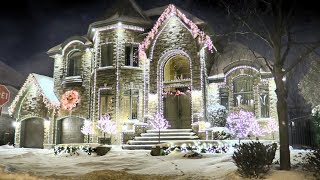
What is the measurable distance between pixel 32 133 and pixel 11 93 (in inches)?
470

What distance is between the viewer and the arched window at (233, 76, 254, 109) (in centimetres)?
2283

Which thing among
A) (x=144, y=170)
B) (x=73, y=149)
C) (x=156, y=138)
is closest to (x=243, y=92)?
(x=156, y=138)

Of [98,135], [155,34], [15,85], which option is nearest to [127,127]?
[98,135]

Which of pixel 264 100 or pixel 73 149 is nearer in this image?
pixel 73 149

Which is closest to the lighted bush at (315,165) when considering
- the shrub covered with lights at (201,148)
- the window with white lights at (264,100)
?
the shrub covered with lights at (201,148)

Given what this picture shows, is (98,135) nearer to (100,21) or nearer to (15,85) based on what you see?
(100,21)

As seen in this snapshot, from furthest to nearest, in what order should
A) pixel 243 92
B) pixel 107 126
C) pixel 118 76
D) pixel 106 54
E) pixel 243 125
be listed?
pixel 106 54
pixel 118 76
pixel 243 92
pixel 107 126
pixel 243 125

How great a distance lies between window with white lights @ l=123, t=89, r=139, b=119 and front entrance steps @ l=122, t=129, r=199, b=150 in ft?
8.49

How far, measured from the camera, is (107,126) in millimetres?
22672

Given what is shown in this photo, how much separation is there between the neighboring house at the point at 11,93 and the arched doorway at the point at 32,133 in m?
5.60

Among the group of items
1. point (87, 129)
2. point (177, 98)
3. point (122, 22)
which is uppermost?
point (122, 22)

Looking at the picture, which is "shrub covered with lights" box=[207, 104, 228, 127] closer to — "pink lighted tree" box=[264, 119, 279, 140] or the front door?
the front door

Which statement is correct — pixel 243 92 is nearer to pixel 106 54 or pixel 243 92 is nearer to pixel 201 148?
pixel 201 148

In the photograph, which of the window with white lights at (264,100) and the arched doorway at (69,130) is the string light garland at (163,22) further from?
the arched doorway at (69,130)
